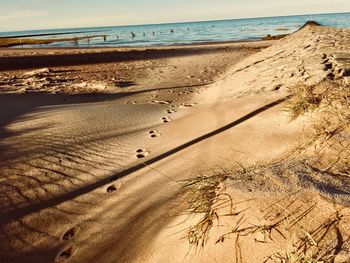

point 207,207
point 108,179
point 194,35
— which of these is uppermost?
point 207,207

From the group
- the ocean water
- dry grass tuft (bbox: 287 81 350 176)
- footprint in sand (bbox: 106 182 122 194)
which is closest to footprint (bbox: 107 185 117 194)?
footprint in sand (bbox: 106 182 122 194)

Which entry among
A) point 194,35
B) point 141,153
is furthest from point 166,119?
point 194,35

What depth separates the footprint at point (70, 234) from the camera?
259 cm

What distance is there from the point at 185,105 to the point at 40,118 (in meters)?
3.07

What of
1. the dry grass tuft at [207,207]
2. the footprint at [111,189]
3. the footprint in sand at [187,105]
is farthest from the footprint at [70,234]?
the footprint in sand at [187,105]

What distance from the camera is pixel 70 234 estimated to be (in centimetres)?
263

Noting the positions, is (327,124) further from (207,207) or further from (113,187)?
(113,187)

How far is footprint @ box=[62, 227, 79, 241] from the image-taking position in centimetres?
259

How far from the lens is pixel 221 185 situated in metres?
2.14

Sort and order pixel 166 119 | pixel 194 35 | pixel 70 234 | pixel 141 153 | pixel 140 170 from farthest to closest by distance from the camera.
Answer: pixel 194 35, pixel 166 119, pixel 141 153, pixel 140 170, pixel 70 234

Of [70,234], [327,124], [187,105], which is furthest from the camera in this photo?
[187,105]

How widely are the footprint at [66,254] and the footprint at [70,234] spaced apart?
151mm

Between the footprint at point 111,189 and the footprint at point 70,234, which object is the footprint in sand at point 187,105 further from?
the footprint at point 70,234

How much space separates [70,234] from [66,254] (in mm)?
261
